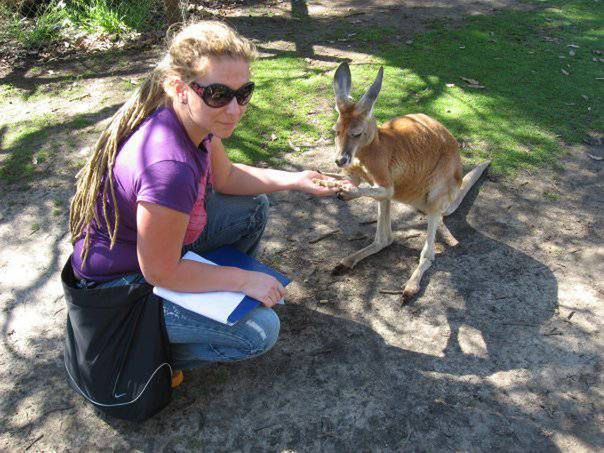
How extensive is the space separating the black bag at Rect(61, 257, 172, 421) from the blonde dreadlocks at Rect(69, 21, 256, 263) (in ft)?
0.50

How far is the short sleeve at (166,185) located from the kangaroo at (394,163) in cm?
94

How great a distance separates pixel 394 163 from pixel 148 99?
126 cm

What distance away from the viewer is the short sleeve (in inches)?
61.1

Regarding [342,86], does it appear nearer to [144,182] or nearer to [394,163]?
[394,163]

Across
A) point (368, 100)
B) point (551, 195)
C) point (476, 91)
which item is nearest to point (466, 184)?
point (551, 195)

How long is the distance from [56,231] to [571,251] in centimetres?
259

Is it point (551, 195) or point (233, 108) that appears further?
point (551, 195)

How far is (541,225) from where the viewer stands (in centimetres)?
294

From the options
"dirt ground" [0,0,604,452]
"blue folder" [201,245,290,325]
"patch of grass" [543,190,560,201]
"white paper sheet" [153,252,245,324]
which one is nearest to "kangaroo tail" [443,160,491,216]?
"dirt ground" [0,0,604,452]

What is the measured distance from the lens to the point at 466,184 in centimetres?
310

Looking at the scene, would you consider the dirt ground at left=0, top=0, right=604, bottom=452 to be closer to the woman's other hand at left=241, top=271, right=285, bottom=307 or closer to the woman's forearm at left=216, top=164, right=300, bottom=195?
the woman's other hand at left=241, top=271, right=285, bottom=307

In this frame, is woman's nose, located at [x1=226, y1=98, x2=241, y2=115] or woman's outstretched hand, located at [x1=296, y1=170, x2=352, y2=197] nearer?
woman's nose, located at [x1=226, y1=98, x2=241, y2=115]

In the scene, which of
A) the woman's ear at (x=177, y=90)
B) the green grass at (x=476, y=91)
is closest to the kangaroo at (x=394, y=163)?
the green grass at (x=476, y=91)

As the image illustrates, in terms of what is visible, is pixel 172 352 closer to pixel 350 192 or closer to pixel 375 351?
pixel 375 351
